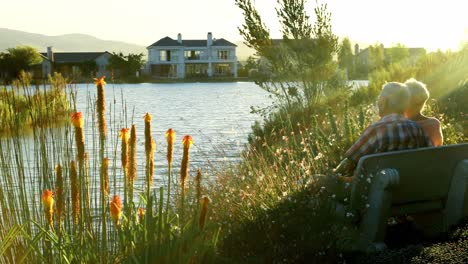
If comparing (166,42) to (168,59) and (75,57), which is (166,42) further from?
(75,57)

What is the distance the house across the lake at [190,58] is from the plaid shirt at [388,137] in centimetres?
9268

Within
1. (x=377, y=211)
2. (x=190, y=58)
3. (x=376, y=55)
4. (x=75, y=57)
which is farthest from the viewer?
(x=75, y=57)

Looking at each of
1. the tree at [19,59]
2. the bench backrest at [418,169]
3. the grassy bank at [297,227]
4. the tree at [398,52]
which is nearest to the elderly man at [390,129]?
the bench backrest at [418,169]

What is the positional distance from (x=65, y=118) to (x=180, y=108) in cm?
3956

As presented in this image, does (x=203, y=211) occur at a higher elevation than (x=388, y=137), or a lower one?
lower

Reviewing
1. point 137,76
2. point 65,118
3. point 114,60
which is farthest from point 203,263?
point 137,76

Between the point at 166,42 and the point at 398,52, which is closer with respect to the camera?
the point at 398,52

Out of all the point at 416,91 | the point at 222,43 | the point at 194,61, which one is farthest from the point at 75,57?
the point at 416,91

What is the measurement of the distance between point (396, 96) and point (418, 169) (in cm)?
69

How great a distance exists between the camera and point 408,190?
635 centimetres

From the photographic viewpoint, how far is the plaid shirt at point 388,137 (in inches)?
258

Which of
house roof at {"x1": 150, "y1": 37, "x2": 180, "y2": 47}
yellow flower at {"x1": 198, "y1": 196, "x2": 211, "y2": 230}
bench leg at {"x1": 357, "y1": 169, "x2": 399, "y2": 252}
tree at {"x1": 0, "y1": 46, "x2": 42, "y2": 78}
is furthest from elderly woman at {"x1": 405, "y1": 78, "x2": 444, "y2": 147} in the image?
house roof at {"x1": 150, "y1": 37, "x2": 180, "y2": 47}

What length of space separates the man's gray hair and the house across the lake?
92707 mm

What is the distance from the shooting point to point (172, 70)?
99.5 meters
